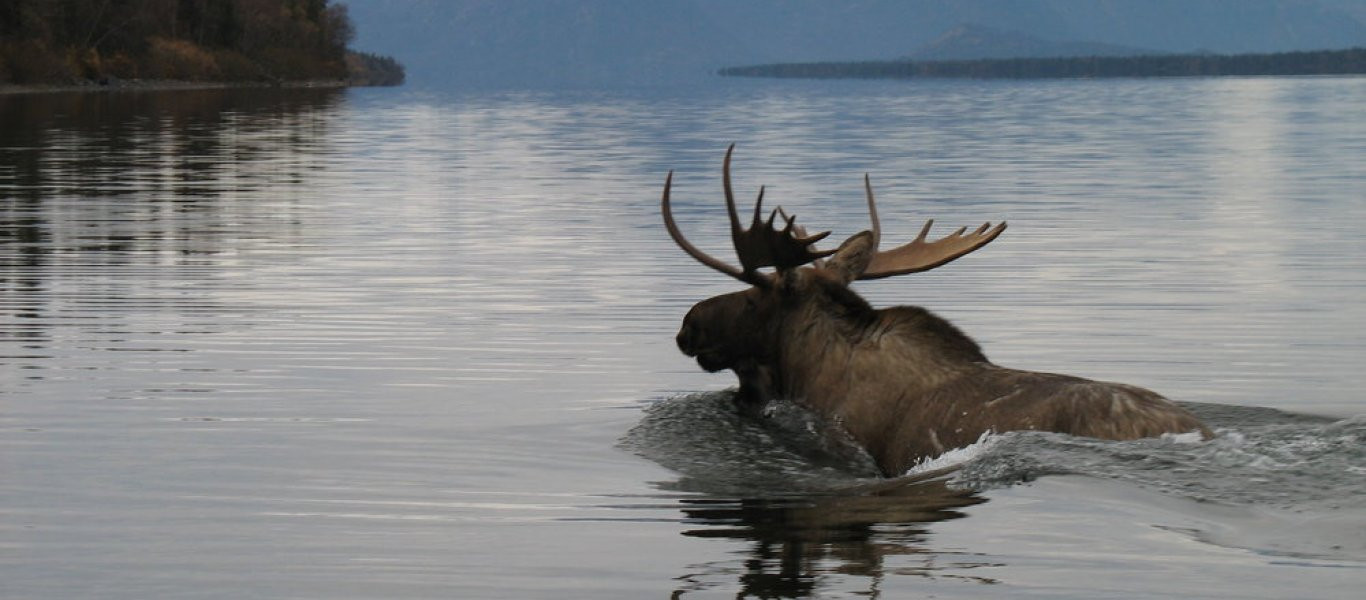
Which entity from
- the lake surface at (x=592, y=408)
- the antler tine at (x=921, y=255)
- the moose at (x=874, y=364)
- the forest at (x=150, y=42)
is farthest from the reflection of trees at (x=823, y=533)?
the forest at (x=150, y=42)

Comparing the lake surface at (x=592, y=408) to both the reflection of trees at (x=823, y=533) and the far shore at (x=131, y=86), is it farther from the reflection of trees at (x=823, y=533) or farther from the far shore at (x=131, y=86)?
the far shore at (x=131, y=86)

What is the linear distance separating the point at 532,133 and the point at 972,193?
36.5 meters

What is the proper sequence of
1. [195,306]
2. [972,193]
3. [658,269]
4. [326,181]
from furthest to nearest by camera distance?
[326,181] → [972,193] → [658,269] → [195,306]

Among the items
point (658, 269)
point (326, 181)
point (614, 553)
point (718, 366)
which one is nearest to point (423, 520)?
point (614, 553)

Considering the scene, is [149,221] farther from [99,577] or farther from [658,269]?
[99,577]

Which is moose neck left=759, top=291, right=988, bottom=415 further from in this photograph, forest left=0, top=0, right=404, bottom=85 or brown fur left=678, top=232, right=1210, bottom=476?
forest left=0, top=0, right=404, bottom=85

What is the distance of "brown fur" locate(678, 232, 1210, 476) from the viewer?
31.5 ft

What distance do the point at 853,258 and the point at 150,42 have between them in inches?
5873

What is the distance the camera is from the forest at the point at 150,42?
127 metres

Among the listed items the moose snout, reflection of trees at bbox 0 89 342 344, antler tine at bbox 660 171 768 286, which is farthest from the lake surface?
antler tine at bbox 660 171 768 286

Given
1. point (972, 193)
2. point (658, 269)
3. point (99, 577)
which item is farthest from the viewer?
point (972, 193)

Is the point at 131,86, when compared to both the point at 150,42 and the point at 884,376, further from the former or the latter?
the point at 884,376

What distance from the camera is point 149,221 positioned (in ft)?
89.5

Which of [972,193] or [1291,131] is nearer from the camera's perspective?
[972,193]
